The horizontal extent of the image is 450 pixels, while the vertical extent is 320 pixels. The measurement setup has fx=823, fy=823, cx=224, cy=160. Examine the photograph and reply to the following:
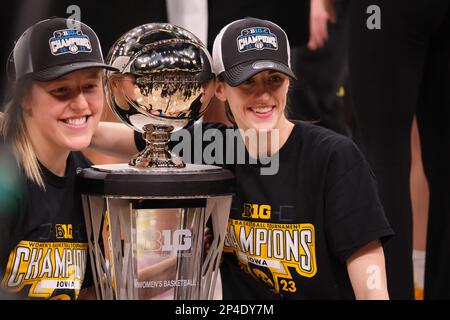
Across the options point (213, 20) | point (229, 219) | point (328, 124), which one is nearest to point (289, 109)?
point (328, 124)

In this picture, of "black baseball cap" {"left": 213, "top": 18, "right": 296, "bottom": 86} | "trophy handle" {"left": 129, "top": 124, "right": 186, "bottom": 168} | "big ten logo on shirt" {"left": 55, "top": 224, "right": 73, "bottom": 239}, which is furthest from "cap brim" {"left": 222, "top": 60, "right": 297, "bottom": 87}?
"big ten logo on shirt" {"left": 55, "top": 224, "right": 73, "bottom": 239}

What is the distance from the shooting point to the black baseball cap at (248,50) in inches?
53.7

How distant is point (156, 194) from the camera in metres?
1.22

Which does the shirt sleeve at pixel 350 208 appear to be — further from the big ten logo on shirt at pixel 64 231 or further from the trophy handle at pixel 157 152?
the big ten logo on shirt at pixel 64 231

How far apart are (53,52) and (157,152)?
0.78 feet

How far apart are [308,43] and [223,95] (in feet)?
1.23

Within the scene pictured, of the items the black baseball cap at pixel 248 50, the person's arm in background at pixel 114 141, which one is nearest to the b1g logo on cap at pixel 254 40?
the black baseball cap at pixel 248 50

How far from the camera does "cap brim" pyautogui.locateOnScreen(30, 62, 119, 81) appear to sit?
1.24 metres

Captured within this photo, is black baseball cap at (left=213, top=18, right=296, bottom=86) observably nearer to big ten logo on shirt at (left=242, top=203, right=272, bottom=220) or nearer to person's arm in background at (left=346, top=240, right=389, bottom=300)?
big ten logo on shirt at (left=242, top=203, right=272, bottom=220)

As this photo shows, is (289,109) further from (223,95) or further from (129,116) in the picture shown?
(129,116)

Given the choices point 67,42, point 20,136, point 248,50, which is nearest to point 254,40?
point 248,50

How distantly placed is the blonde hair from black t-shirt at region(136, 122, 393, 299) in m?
0.35

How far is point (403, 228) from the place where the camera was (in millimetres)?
1694

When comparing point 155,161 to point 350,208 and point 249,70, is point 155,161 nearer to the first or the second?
point 249,70
